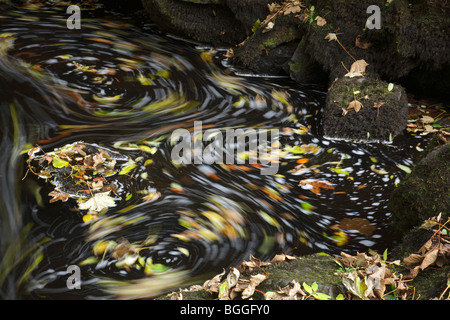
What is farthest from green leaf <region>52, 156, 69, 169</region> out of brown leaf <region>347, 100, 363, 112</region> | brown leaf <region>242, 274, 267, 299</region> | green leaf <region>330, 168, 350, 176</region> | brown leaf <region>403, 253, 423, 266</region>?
brown leaf <region>347, 100, 363, 112</region>

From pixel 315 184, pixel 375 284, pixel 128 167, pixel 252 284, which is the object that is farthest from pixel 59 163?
pixel 375 284

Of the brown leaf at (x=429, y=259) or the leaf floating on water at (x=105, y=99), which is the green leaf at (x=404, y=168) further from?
the leaf floating on water at (x=105, y=99)

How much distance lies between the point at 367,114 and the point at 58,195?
3676mm

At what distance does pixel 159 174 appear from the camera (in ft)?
15.7

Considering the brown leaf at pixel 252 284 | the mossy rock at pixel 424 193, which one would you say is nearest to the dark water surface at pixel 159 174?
the mossy rock at pixel 424 193

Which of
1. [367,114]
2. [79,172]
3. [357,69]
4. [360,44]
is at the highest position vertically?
[360,44]

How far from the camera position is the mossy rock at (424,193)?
360 centimetres

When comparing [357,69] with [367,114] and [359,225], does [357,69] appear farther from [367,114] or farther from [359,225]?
[359,225]

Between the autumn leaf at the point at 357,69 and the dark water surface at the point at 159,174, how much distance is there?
1.98 ft

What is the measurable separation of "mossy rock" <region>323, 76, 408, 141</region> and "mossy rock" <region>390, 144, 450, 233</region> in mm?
1904

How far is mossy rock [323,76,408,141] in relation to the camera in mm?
5820

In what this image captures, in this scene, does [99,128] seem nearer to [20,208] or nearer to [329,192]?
[20,208]

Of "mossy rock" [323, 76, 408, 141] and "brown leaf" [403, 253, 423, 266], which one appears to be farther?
"mossy rock" [323, 76, 408, 141]

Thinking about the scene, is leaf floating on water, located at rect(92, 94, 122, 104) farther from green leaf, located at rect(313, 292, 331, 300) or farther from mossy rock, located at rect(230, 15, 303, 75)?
green leaf, located at rect(313, 292, 331, 300)
